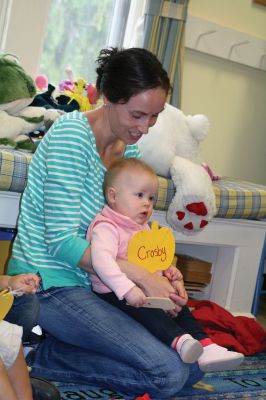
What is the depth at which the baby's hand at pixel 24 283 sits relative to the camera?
1.30 m

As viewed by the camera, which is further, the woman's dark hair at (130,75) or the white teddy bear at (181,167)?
the white teddy bear at (181,167)

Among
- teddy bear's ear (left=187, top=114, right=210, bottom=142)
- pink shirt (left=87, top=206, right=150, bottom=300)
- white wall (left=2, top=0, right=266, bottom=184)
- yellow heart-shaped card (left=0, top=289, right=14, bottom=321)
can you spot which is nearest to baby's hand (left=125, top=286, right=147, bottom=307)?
pink shirt (left=87, top=206, right=150, bottom=300)

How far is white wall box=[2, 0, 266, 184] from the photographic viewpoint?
10.5 ft

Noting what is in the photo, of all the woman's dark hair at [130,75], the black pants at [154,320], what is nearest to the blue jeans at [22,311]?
the black pants at [154,320]

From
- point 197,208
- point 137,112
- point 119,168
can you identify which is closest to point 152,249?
point 119,168

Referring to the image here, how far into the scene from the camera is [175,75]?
2.97 metres

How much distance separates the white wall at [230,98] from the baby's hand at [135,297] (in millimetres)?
1878

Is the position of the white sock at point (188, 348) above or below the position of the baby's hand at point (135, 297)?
below

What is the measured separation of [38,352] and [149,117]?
2.33 ft

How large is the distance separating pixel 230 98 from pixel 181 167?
47.9 inches

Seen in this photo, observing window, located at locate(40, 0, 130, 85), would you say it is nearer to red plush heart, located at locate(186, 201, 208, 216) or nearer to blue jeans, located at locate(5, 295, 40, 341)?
red plush heart, located at locate(186, 201, 208, 216)

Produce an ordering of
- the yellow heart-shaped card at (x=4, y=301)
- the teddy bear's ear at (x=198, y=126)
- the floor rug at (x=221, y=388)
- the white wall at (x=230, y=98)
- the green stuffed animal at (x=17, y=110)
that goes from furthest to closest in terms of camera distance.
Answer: the white wall at (x=230, y=98) < the teddy bear's ear at (x=198, y=126) < the green stuffed animal at (x=17, y=110) < the floor rug at (x=221, y=388) < the yellow heart-shaped card at (x=4, y=301)

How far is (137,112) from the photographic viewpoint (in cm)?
157

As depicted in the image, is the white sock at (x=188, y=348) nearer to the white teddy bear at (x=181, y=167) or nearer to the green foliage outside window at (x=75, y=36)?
the white teddy bear at (x=181, y=167)
